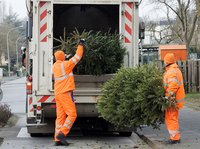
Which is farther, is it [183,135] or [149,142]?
[183,135]

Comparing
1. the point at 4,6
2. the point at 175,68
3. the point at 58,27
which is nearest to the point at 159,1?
the point at 58,27

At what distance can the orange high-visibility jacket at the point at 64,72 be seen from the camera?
941 cm

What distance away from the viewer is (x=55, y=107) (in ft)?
32.3

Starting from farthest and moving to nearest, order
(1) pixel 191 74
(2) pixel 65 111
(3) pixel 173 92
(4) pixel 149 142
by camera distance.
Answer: (1) pixel 191 74
(4) pixel 149 142
(2) pixel 65 111
(3) pixel 173 92

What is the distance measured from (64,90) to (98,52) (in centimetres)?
118

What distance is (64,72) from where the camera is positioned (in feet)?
30.9

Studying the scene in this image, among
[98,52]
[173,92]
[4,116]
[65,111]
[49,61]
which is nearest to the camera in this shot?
[173,92]

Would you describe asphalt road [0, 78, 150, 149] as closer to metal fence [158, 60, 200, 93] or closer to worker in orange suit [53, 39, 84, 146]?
worker in orange suit [53, 39, 84, 146]

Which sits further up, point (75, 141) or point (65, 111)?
point (65, 111)

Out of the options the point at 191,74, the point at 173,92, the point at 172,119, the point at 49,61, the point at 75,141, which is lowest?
the point at 75,141

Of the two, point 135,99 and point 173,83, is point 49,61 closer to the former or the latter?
point 135,99

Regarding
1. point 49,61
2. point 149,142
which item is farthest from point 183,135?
point 49,61

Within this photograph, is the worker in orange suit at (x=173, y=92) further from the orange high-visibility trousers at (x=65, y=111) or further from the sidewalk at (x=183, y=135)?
the orange high-visibility trousers at (x=65, y=111)

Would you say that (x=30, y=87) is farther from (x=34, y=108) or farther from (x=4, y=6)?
(x=4, y=6)
